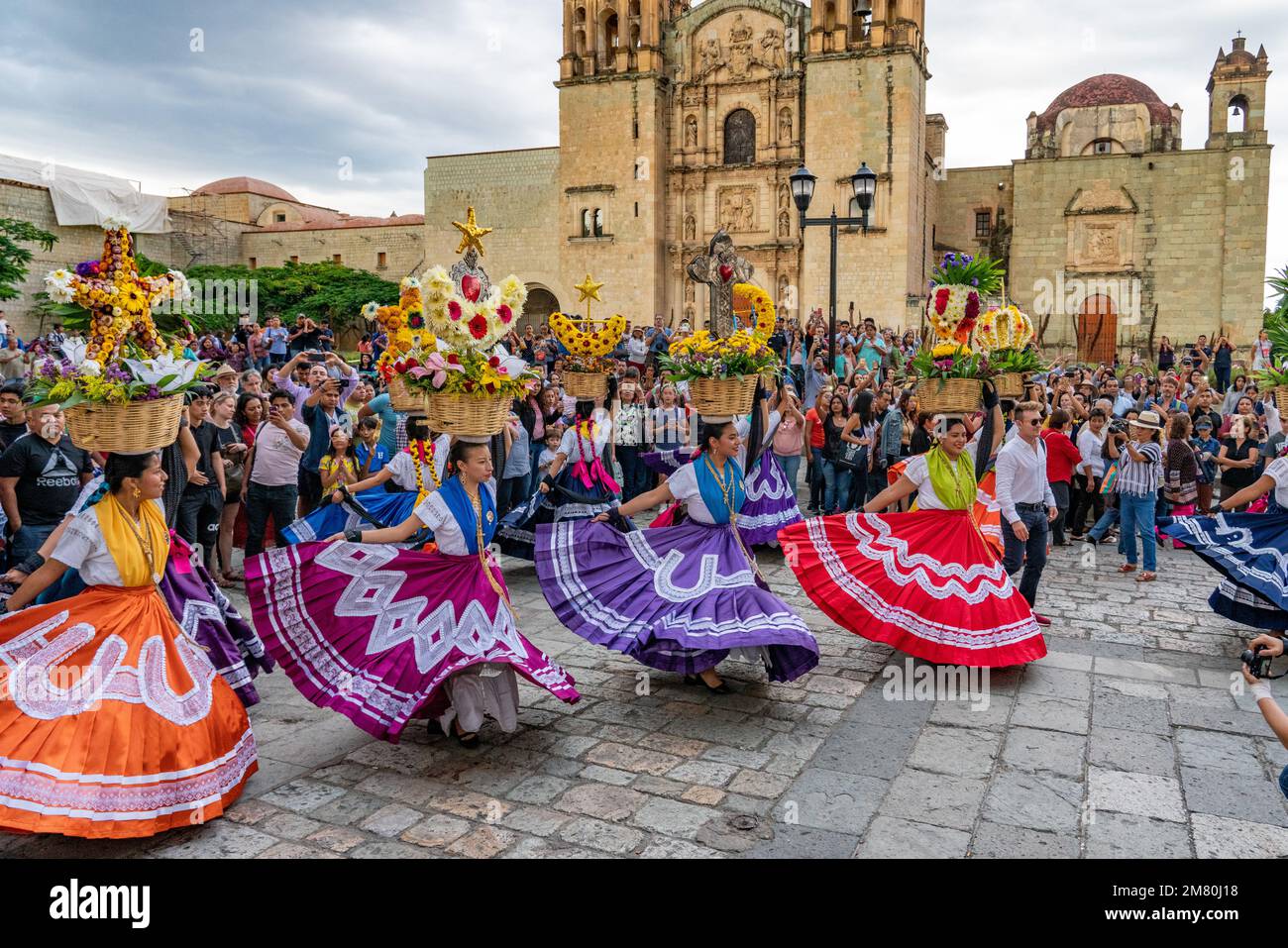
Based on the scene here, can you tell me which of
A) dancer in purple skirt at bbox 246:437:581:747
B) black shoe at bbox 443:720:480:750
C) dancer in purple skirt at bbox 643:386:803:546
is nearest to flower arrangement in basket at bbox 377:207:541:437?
dancer in purple skirt at bbox 246:437:581:747

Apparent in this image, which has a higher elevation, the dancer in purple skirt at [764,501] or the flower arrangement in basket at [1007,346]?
the flower arrangement in basket at [1007,346]

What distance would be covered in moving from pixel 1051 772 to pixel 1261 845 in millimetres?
980

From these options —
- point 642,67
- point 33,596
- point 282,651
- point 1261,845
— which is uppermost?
point 642,67

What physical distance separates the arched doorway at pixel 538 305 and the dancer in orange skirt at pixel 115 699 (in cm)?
3306

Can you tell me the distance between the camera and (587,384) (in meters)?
10.0

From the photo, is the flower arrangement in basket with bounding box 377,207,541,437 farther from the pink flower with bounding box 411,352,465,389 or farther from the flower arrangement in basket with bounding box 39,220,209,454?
the flower arrangement in basket with bounding box 39,220,209,454

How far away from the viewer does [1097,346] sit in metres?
34.5

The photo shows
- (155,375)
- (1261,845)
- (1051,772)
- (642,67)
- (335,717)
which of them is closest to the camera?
(1261,845)

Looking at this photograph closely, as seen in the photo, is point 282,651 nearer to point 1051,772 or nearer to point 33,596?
point 33,596

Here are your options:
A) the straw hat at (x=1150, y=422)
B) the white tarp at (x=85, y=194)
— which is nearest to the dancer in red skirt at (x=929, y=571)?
the straw hat at (x=1150, y=422)

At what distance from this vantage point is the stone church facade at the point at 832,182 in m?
Result: 32.0

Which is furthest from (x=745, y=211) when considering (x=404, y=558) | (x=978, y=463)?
(x=404, y=558)

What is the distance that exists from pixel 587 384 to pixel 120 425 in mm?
5703

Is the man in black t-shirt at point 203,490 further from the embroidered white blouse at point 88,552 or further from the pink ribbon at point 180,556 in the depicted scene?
the embroidered white blouse at point 88,552
